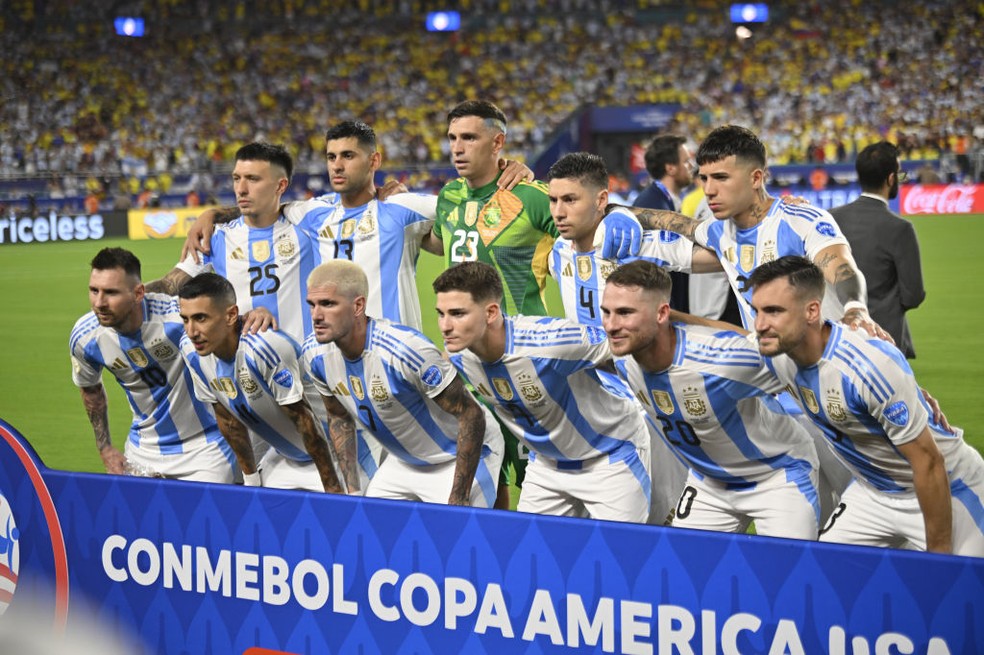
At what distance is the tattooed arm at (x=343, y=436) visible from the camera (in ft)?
19.2

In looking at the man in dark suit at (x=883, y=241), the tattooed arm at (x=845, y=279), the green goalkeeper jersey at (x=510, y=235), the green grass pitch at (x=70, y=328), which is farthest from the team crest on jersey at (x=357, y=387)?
the green grass pitch at (x=70, y=328)

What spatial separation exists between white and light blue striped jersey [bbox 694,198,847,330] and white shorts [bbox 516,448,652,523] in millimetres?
923

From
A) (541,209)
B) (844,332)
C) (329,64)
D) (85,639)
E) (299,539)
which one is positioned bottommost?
(85,639)

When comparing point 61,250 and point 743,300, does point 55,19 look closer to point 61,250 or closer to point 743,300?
point 61,250

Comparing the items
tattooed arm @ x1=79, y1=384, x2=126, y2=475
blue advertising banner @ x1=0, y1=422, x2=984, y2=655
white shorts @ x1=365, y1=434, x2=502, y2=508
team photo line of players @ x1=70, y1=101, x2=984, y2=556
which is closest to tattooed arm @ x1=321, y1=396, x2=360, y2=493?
team photo line of players @ x1=70, y1=101, x2=984, y2=556

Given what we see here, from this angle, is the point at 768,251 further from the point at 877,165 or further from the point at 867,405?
the point at 877,165

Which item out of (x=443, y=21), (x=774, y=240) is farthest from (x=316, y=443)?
(x=443, y=21)

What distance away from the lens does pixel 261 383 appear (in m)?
5.95

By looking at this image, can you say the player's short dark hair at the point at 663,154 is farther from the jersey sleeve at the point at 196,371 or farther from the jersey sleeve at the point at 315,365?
the jersey sleeve at the point at 196,371

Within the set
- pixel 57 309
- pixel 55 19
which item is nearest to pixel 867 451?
pixel 57 309

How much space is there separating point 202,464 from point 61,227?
25055 millimetres

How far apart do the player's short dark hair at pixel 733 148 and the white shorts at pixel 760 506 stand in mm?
1505

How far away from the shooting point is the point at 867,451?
4.71m

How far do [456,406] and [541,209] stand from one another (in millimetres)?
1561
